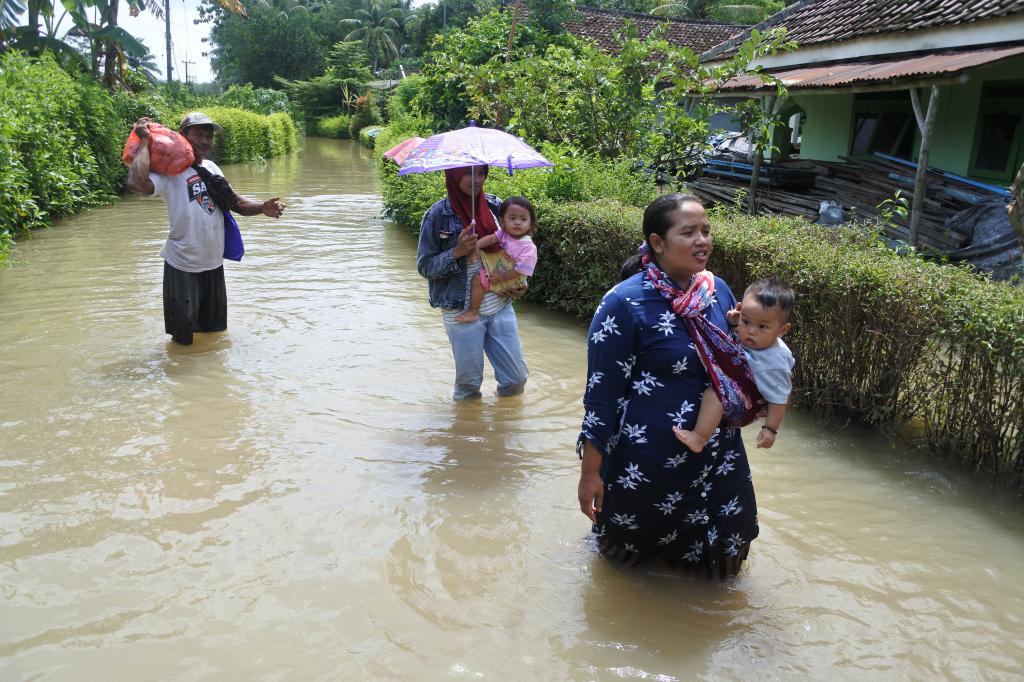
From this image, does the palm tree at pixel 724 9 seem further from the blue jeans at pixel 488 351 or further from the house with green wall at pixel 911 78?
the blue jeans at pixel 488 351

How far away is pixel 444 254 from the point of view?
5.11 metres

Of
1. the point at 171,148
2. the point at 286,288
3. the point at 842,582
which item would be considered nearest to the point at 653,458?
the point at 842,582

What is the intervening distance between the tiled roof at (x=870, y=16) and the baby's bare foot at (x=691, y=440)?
9.36 m

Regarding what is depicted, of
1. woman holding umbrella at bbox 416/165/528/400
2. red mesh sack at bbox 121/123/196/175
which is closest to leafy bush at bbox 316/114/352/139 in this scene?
red mesh sack at bbox 121/123/196/175

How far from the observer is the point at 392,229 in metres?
14.8

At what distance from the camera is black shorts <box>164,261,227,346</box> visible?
7016 millimetres

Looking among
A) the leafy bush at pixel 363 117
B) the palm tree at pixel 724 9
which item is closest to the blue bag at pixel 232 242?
the palm tree at pixel 724 9

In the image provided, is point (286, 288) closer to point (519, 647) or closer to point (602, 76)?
point (602, 76)

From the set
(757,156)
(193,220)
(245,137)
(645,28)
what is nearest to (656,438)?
(193,220)

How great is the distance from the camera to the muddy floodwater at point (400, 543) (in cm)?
319

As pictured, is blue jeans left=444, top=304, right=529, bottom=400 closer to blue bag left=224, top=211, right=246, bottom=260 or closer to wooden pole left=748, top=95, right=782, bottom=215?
blue bag left=224, top=211, right=246, bottom=260

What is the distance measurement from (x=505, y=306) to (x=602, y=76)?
6593 mm

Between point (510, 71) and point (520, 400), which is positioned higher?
point (510, 71)

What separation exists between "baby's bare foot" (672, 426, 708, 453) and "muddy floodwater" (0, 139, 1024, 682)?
0.86m
